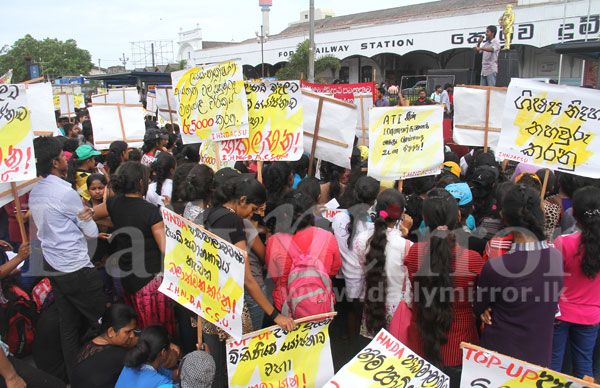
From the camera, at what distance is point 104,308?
3.45 m

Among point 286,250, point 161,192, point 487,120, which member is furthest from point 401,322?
point 487,120

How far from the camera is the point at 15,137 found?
3.21 metres

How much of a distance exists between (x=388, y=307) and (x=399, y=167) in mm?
1690

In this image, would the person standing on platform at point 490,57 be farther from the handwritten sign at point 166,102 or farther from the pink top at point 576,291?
the pink top at point 576,291

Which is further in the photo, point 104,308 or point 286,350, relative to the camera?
point 104,308

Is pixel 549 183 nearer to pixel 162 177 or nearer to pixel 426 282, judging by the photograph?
pixel 426 282

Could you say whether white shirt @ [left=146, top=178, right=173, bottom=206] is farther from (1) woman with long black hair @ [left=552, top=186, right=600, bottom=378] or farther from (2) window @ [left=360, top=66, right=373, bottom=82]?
(2) window @ [left=360, top=66, right=373, bottom=82]

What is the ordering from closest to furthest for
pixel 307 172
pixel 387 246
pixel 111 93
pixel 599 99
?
pixel 387 246
pixel 599 99
pixel 307 172
pixel 111 93

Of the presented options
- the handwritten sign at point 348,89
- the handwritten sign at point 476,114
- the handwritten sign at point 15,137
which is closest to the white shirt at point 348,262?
the handwritten sign at point 15,137

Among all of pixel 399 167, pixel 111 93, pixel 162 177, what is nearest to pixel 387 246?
pixel 399 167

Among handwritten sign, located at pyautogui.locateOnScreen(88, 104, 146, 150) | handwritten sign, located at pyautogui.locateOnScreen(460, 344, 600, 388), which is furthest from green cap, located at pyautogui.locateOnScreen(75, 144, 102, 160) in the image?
handwritten sign, located at pyautogui.locateOnScreen(460, 344, 600, 388)

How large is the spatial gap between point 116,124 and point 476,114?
19.2ft

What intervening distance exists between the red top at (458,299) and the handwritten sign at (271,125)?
1979mm

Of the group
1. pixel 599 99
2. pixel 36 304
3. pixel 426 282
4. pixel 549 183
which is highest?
pixel 599 99
